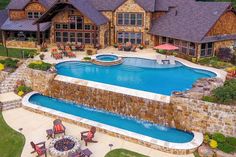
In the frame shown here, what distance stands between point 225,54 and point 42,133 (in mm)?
21956

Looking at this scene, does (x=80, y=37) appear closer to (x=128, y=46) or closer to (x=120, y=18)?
(x=120, y=18)

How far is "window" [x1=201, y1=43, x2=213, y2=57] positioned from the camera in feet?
100

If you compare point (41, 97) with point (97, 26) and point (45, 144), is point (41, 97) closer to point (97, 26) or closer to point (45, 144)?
point (45, 144)

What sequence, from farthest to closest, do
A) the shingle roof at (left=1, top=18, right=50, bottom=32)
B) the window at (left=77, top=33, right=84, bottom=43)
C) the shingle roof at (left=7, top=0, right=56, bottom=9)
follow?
the shingle roof at (left=7, top=0, right=56, bottom=9)
the shingle roof at (left=1, top=18, right=50, bottom=32)
the window at (left=77, top=33, right=84, bottom=43)

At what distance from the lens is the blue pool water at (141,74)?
23.6 meters

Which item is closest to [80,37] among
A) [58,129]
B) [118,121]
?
[118,121]

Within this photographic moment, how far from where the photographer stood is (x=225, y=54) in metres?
30.2

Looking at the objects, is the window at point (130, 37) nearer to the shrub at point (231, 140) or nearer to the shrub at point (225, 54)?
the shrub at point (225, 54)

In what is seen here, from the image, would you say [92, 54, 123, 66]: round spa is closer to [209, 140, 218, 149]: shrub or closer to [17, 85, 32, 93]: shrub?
[17, 85, 32, 93]: shrub

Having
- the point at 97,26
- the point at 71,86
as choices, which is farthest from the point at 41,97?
the point at 97,26

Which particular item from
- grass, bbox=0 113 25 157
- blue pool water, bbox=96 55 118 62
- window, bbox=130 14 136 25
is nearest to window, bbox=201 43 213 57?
blue pool water, bbox=96 55 118 62

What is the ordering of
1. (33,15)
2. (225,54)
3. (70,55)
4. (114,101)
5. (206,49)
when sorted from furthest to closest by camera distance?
(33,15) < (70,55) < (206,49) < (225,54) < (114,101)

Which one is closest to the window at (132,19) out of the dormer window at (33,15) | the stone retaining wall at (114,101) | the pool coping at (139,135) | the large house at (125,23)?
the large house at (125,23)

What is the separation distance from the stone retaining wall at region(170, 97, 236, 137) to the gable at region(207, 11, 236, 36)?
1402 centimetres
